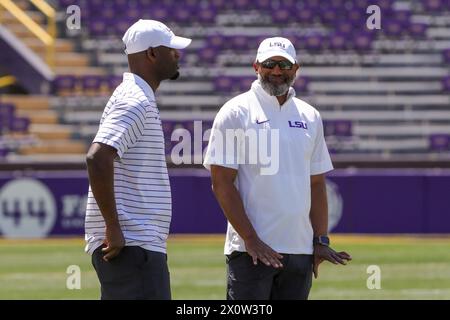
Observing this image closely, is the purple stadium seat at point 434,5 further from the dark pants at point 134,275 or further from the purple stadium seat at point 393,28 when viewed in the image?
the dark pants at point 134,275

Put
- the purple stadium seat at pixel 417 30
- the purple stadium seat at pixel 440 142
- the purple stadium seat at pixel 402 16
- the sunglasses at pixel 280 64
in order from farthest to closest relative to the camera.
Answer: the purple stadium seat at pixel 402 16, the purple stadium seat at pixel 417 30, the purple stadium seat at pixel 440 142, the sunglasses at pixel 280 64

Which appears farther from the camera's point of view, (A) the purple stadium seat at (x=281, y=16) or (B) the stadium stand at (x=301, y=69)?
(A) the purple stadium seat at (x=281, y=16)

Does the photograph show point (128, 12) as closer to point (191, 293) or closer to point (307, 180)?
point (191, 293)

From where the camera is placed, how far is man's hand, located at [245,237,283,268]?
5.43 meters

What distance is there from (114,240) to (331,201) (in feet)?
39.6

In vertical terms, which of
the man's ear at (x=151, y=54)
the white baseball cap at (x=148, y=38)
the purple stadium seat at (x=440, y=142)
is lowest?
the purple stadium seat at (x=440, y=142)

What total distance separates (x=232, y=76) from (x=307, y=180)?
61.1ft

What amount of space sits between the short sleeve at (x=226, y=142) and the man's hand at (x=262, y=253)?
0.38 m

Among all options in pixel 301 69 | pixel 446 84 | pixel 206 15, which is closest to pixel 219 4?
pixel 206 15

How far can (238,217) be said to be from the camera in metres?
5.46

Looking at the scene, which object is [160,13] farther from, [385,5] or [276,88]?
[276,88]

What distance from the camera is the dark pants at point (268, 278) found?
5500 mm

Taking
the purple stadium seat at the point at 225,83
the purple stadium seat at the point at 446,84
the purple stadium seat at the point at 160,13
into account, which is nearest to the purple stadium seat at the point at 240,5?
the purple stadium seat at the point at 160,13

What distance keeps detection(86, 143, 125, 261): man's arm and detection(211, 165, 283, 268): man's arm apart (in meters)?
0.62
